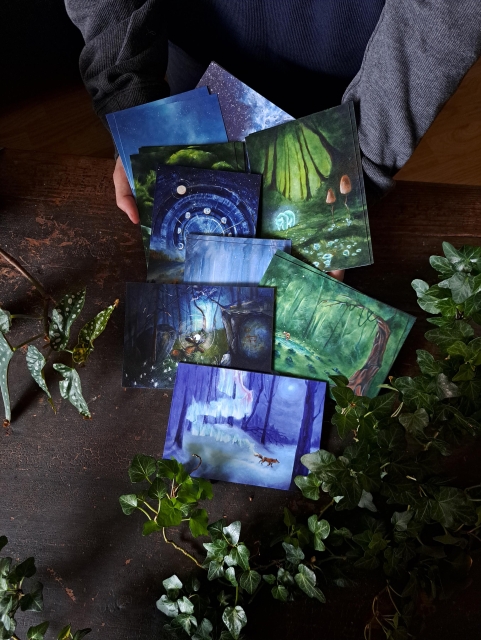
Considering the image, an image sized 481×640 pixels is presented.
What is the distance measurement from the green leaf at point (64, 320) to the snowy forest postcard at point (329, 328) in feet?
0.86

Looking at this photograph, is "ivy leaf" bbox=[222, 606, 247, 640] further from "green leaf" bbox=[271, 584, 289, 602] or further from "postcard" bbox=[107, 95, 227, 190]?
"postcard" bbox=[107, 95, 227, 190]

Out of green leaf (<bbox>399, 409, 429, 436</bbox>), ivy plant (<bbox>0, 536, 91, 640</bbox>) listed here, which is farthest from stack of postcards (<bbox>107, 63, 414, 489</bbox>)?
ivy plant (<bbox>0, 536, 91, 640</bbox>)

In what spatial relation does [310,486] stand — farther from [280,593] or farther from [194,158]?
[194,158]

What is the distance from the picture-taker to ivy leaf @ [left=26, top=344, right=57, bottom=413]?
748 millimetres

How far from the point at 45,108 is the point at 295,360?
1.14m

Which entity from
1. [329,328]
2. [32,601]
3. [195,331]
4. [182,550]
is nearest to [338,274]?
[329,328]

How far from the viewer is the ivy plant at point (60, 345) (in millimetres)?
740

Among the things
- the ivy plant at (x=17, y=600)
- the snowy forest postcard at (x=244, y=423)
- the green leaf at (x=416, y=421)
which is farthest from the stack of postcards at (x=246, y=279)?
the ivy plant at (x=17, y=600)

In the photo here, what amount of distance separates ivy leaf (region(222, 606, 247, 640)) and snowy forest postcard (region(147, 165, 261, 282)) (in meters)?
0.44

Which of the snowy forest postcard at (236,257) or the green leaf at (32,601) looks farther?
the snowy forest postcard at (236,257)

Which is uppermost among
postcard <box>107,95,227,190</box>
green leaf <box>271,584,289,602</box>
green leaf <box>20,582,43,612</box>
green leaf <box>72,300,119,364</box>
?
postcard <box>107,95,227,190</box>

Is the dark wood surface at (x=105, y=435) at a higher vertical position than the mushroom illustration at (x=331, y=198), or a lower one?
lower

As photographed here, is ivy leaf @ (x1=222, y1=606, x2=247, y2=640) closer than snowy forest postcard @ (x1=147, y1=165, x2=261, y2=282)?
Yes

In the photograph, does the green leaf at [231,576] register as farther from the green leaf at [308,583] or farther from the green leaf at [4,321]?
the green leaf at [4,321]
